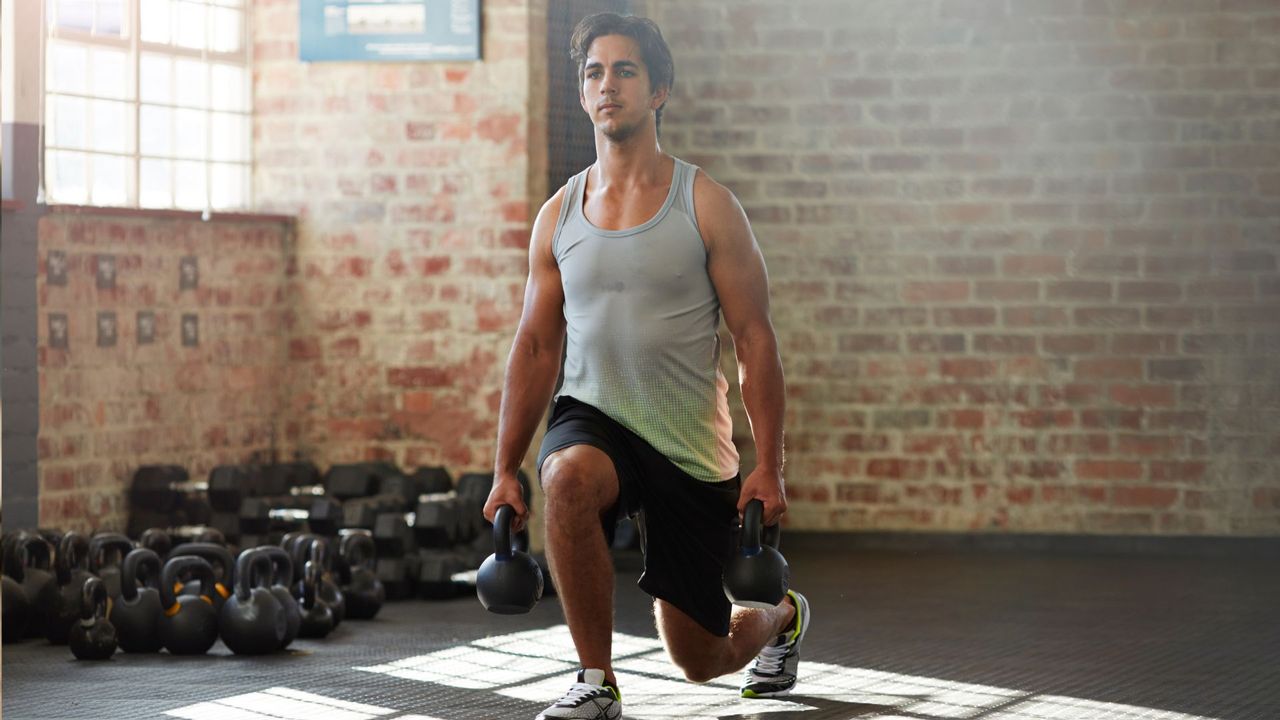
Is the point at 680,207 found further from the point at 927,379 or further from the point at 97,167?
the point at 927,379

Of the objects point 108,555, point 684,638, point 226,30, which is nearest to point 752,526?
point 684,638

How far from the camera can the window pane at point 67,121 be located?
22.6ft

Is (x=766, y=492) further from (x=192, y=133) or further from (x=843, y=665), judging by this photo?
(x=192, y=133)

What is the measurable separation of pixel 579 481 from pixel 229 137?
15.2 ft

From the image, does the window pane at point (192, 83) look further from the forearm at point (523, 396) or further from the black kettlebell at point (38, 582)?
the forearm at point (523, 396)

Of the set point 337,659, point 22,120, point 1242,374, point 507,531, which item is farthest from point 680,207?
point 1242,374

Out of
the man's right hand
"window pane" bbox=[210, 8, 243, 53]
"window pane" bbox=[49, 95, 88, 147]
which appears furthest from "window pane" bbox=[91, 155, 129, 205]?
the man's right hand

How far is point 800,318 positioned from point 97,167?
3145 mm

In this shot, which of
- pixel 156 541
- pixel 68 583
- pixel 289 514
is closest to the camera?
pixel 68 583

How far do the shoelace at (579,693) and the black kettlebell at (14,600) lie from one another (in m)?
2.42

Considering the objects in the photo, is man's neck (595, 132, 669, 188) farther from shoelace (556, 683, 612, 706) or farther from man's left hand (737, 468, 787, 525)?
shoelace (556, 683, 612, 706)

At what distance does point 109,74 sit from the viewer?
720cm

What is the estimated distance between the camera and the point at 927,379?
320 inches

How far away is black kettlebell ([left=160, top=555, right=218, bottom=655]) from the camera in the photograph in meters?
5.17
